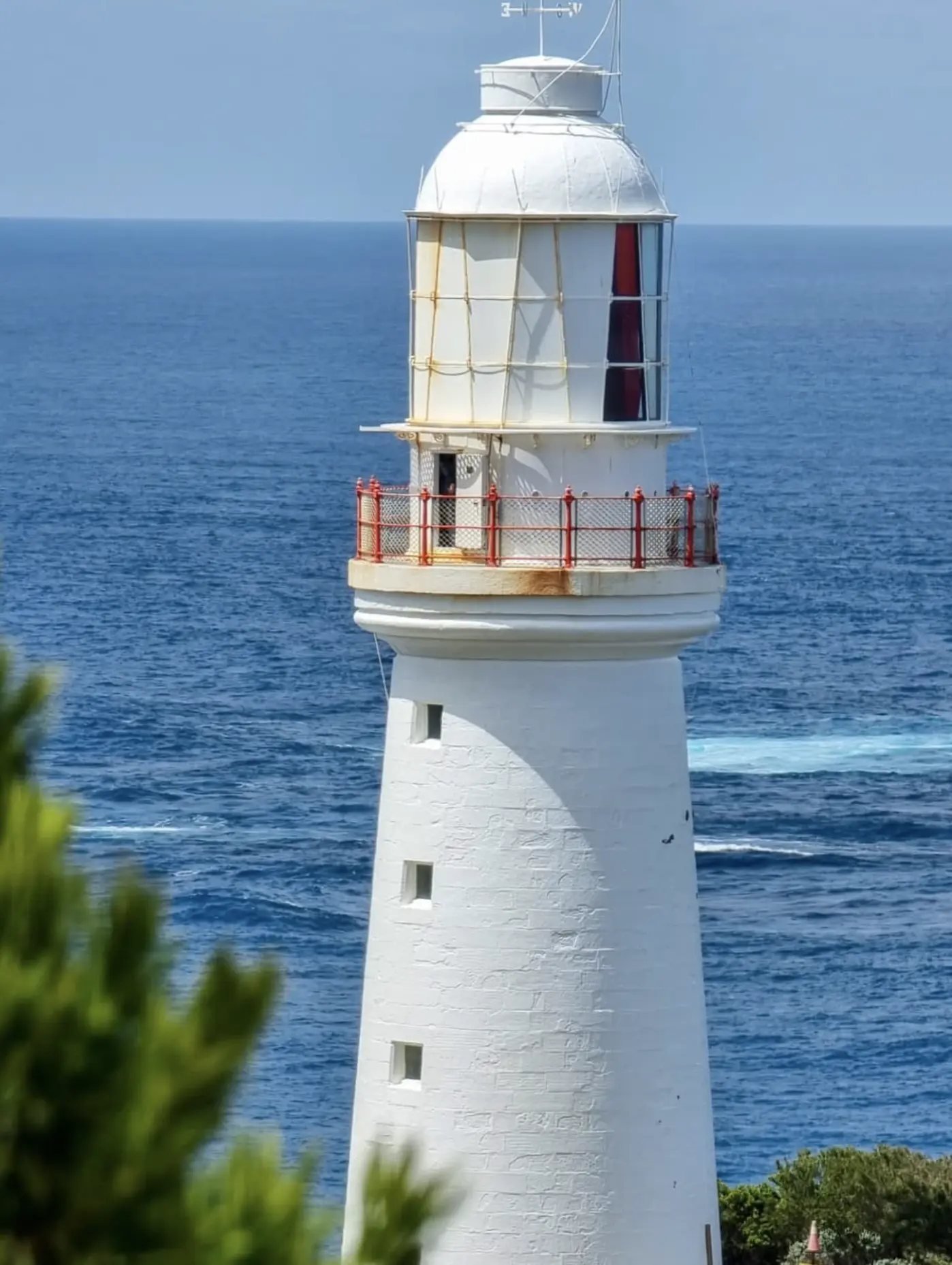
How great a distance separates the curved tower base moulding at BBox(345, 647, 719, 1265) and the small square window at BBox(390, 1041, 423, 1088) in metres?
0.05

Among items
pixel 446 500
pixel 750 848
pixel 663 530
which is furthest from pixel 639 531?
pixel 750 848

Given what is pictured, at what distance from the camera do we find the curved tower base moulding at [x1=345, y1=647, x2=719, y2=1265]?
827 inches

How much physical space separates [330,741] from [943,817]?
20871 mm

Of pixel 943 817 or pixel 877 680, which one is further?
pixel 877 680

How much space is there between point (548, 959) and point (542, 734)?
1432mm

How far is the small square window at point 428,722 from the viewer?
21.4 meters

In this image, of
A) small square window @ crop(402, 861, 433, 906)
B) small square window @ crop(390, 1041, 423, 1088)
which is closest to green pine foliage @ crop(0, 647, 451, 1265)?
small square window @ crop(402, 861, 433, 906)

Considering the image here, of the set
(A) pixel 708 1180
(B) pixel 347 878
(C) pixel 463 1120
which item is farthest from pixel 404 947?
(B) pixel 347 878

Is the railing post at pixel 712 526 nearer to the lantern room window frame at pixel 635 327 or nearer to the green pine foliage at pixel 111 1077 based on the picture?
the lantern room window frame at pixel 635 327

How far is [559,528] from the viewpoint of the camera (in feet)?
69.6

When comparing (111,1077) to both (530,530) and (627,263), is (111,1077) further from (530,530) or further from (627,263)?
(627,263)

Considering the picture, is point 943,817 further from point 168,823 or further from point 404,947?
point 404,947

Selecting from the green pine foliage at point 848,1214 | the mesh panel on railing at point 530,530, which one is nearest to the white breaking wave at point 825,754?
the green pine foliage at point 848,1214

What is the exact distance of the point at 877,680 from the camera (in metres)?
120
